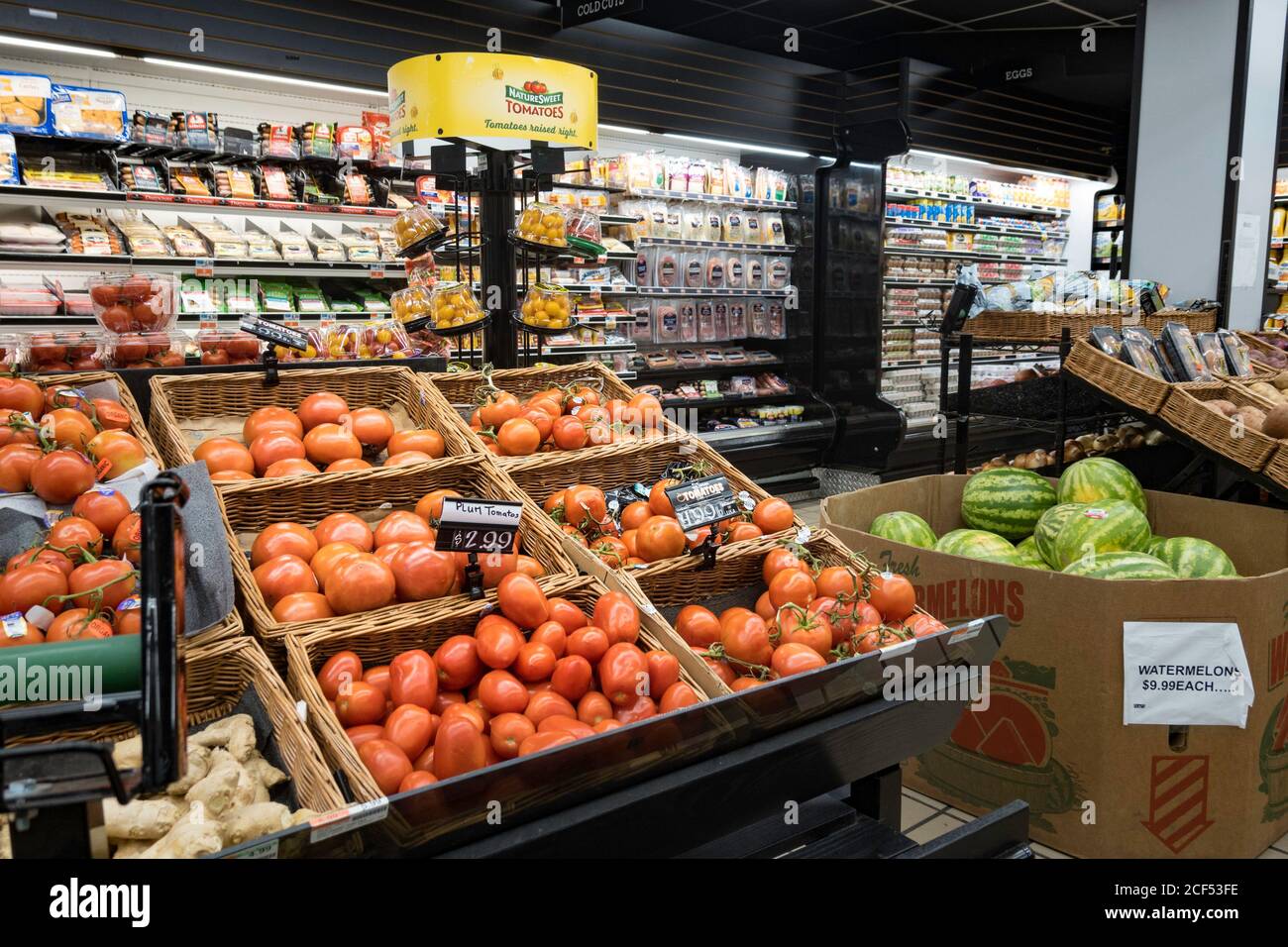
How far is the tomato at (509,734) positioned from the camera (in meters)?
1.35

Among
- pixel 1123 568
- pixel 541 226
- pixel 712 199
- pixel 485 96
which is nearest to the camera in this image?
pixel 1123 568

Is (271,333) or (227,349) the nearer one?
(271,333)

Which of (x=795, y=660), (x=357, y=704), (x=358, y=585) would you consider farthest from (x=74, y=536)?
(x=795, y=660)

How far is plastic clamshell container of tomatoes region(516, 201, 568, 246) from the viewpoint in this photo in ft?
12.8

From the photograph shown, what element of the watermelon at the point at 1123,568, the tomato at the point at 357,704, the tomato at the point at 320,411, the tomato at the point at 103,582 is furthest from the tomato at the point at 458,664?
the watermelon at the point at 1123,568

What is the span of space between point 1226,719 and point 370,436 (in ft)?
6.96

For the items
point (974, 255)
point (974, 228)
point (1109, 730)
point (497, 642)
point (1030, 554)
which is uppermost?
point (974, 228)

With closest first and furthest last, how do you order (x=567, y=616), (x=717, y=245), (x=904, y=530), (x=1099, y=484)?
(x=567, y=616)
(x=904, y=530)
(x=1099, y=484)
(x=717, y=245)

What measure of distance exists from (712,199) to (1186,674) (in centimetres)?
501

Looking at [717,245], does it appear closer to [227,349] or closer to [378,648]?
[227,349]

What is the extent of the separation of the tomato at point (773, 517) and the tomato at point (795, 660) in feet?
1.83

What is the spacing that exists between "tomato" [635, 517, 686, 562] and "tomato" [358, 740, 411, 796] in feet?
2.51

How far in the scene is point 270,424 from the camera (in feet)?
6.73
